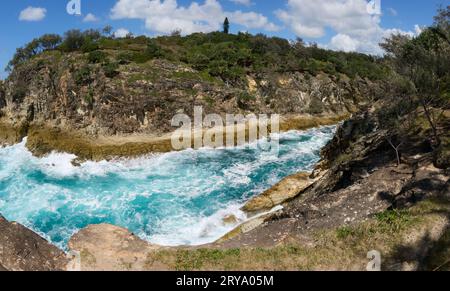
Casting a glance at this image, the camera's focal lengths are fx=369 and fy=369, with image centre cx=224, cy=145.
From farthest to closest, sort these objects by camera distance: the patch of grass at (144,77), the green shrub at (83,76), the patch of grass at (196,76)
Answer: the patch of grass at (196,76)
the patch of grass at (144,77)
the green shrub at (83,76)

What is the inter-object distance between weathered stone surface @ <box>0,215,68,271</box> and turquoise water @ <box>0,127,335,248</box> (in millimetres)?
10199

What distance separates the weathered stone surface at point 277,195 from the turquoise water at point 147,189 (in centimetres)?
102

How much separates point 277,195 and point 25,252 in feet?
52.2

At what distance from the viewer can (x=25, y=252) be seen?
10.3 m

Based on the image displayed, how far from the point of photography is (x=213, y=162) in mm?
35750

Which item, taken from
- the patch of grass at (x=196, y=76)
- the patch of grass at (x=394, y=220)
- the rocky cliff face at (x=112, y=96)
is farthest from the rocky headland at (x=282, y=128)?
the patch of grass at (x=196, y=76)

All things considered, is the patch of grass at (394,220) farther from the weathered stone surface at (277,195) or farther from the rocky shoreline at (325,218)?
the weathered stone surface at (277,195)

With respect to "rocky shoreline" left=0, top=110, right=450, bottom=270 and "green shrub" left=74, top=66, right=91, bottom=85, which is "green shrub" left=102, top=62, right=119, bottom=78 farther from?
"rocky shoreline" left=0, top=110, right=450, bottom=270

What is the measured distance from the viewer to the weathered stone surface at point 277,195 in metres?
22.9

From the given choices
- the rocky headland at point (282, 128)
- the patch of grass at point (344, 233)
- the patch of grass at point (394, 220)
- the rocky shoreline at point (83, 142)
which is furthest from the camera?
the rocky shoreline at point (83, 142)

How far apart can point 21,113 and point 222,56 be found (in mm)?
27614

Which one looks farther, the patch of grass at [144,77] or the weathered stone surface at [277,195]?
the patch of grass at [144,77]

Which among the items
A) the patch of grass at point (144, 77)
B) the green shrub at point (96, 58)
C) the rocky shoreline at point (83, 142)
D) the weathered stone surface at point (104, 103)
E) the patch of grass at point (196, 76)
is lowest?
the rocky shoreline at point (83, 142)

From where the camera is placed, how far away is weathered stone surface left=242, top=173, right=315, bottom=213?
22944 mm
